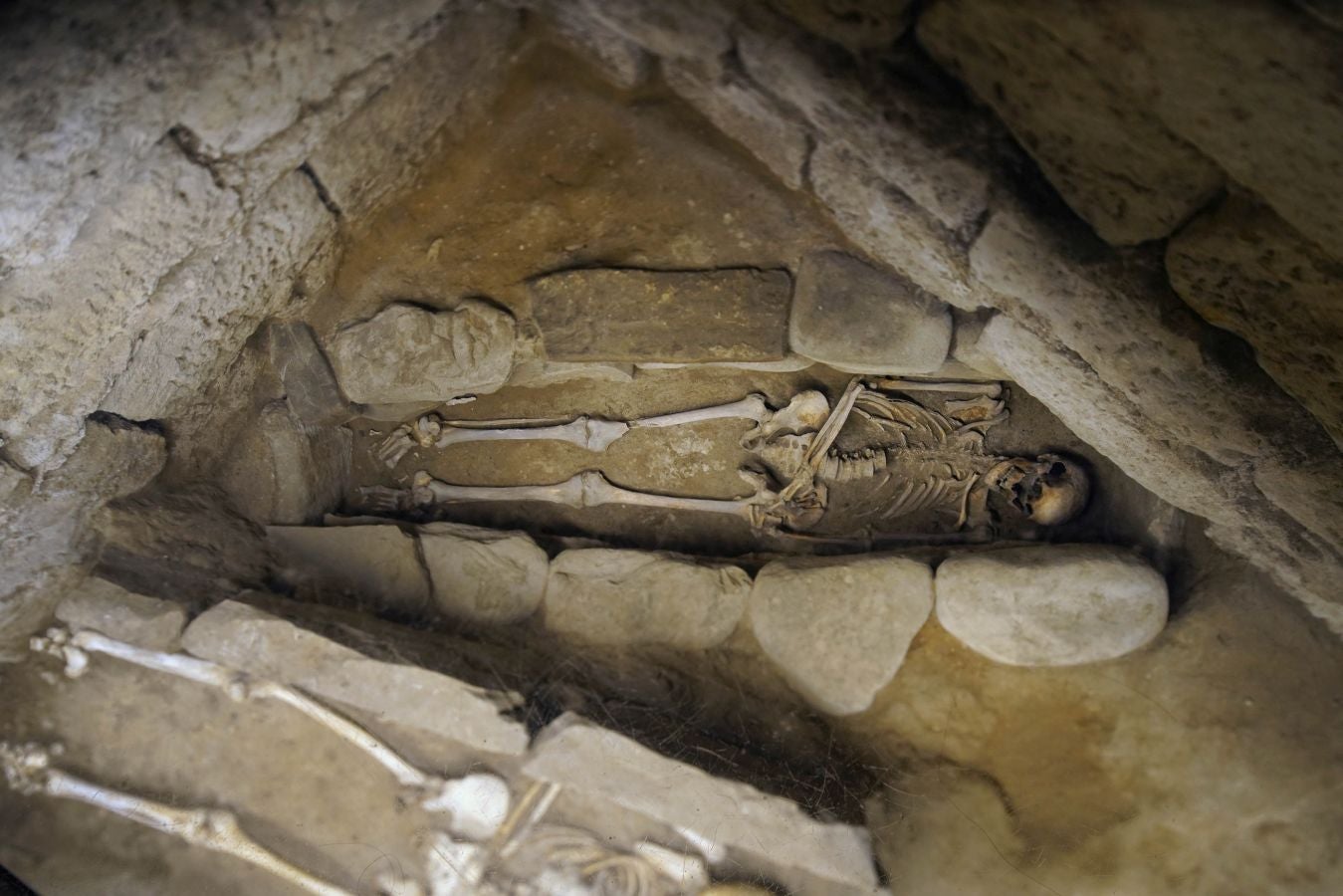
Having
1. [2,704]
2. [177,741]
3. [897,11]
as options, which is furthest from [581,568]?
[897,11]

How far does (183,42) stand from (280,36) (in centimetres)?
18

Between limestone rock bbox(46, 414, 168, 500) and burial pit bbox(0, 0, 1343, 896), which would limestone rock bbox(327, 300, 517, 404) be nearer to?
burial pit bbox(0, 0, 1343, 896)

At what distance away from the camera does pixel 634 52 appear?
206 centimetres

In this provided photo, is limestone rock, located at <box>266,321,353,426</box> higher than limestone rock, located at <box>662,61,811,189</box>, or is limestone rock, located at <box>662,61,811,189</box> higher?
limestone rock, located at <box>662,61,811,189</box>

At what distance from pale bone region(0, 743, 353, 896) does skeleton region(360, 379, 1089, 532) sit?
116 cm

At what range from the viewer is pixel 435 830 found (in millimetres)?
2262

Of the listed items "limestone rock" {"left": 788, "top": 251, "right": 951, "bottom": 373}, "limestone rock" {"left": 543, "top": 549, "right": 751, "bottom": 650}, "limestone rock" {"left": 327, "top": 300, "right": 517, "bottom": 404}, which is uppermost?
"limestone rock" {"left": 327, "top": 300, "right": 517, "bottom": 404}

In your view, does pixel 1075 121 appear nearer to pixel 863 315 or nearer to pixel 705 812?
pixel 863 315

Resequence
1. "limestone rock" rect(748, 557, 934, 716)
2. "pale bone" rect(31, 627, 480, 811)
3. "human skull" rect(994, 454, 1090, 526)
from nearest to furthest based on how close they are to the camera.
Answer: "pale bone" rect(31, 627, 480, 811), "limestone rock" rect(748, 557, 934, 716), "human skull" rect(994, 454, 1090, 526)

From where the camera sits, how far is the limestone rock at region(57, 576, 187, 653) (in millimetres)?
2393

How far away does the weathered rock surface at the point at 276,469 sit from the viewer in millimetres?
2811

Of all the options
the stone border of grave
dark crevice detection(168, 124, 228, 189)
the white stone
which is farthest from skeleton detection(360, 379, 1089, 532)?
dark crevice detection(168, 124, 228, 189)

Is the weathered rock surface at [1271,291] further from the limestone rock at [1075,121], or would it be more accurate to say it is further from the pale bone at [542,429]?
the pale bone at [542,429]

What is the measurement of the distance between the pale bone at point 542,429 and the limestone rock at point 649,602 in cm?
47
